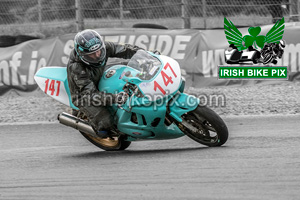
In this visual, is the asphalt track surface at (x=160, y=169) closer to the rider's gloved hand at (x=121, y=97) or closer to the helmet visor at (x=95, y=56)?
the rider's gloved hand at (x=121, y=97)

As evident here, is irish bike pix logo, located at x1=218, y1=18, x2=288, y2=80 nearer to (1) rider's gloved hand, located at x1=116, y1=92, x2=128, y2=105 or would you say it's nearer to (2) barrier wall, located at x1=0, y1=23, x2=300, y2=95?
(2) barrier wall, located at x1=0, y1=23, x2=300, y2=95

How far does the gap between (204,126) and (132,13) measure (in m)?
8.56

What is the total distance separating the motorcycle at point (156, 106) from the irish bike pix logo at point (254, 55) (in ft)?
21.4

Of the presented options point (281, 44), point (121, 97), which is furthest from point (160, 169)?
point (281, 44)

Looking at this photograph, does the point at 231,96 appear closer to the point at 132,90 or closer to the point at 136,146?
the point at 136,146

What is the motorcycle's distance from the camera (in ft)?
21.6

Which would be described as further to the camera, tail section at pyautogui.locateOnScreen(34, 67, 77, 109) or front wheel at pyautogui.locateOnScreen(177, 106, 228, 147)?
tail section at pyautogui.locateOnScreen(34, 67, 77, 109)

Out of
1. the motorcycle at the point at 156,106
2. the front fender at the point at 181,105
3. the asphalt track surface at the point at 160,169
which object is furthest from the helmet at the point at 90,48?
the asphalt track surface at the point at 160,169

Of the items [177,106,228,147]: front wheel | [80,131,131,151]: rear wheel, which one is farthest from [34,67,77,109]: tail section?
[177,106,228,147]: front wheel

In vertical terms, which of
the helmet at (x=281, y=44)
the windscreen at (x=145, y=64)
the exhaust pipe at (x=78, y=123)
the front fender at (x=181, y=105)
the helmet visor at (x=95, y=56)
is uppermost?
the helmet at (x=281, y=44)

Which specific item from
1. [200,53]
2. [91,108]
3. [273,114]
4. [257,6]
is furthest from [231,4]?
[91,108]

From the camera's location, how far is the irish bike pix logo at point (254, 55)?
13133 mm

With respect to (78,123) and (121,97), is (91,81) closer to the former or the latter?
(121,97)

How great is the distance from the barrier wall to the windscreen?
6.47 meters
